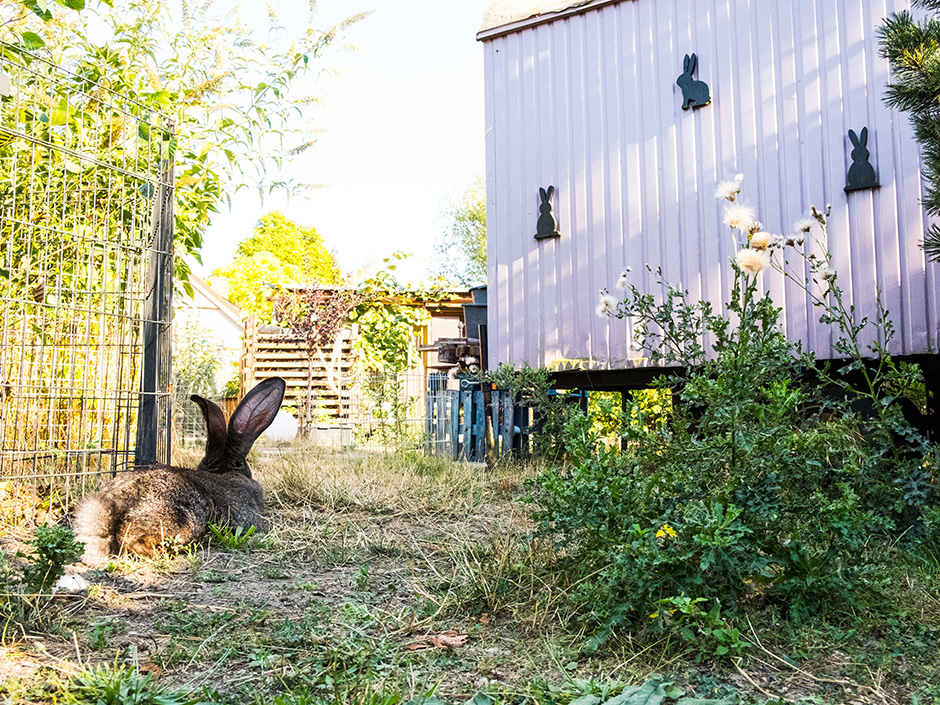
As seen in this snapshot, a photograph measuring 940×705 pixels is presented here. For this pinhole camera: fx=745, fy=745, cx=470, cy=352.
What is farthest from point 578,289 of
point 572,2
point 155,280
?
point 155,280

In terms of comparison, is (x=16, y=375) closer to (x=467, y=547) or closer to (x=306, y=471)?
(x=306, y=471)

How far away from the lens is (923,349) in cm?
492

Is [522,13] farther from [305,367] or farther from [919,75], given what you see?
[305,367]

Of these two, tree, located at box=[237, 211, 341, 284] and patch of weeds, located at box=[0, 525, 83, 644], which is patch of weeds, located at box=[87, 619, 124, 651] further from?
tree, located at box=[237, 211, 341, 284]

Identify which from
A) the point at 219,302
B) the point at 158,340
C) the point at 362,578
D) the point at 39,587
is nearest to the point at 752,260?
the point at 362,578

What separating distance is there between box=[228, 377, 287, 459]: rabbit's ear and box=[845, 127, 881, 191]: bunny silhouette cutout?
13.4 ft

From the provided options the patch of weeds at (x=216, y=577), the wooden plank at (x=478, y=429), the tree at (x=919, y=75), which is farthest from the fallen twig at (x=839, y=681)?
the wooden plank at (x=478, y=429)

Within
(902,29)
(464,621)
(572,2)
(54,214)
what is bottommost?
(464,621)

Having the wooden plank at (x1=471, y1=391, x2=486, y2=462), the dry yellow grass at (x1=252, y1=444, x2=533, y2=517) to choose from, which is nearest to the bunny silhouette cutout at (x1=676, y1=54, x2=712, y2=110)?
A: the dry yellow grass at (x1=252, y1=444, x2=533, y2=517)

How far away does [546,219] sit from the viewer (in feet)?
21.3

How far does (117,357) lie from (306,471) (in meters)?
1.41

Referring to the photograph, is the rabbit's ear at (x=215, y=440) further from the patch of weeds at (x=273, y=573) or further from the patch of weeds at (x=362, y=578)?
the patch of weeds at (x=362, y=578)

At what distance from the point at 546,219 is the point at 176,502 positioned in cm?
405

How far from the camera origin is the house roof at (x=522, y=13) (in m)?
6.35
